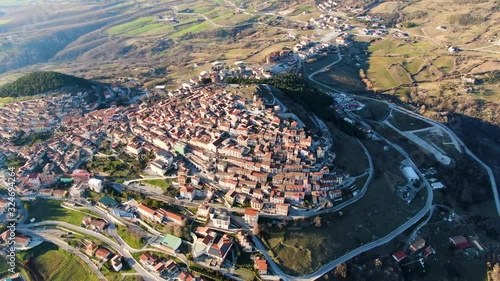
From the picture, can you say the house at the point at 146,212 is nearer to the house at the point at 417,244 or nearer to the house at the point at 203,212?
the house at the point at 203,212

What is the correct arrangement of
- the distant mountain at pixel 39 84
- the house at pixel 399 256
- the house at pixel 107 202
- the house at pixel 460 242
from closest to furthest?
the house at pixel 399 256
the house at pixel 460 242
the house at pixel 107 202
the distant mountain at pixel 39 84

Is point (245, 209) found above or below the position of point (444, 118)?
above

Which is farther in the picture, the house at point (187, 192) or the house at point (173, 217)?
the house at point (187, 192)

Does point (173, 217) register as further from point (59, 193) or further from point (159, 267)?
point (59, 193)

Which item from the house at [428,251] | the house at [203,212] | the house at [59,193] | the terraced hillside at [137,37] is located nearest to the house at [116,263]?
the house at [203,212]

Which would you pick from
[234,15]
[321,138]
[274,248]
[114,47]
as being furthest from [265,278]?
[234,15]

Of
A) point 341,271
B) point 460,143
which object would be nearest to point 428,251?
point 341,271

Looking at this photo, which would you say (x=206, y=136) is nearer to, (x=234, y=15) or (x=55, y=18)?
(x=234, y=15)

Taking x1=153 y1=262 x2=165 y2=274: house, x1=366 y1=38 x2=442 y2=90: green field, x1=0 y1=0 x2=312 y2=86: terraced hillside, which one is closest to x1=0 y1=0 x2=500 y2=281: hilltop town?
x1=153 y1=262 x2=165 y2=274: house
